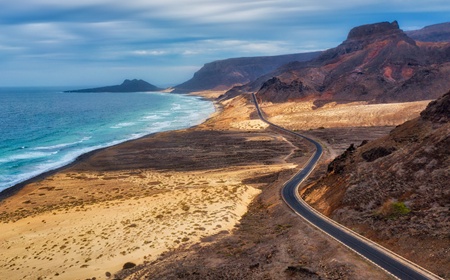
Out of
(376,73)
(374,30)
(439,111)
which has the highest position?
(374,30)

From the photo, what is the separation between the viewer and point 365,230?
88.5 feet

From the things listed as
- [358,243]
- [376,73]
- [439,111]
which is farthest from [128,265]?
[376,73]

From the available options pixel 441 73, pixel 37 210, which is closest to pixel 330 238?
pixel 37 210

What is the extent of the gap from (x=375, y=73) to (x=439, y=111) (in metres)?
108

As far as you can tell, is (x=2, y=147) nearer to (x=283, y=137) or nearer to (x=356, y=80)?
(x=283, y=137)

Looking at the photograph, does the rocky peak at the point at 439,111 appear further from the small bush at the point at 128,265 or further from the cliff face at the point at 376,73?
the cliff face at the point at 376,73

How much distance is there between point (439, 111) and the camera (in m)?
39.6

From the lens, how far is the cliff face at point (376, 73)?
397 ft

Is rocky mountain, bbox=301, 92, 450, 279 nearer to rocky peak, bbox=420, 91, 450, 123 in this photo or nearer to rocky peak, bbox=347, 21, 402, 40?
A: rocky peak, bbox=420, 91, 450, 123

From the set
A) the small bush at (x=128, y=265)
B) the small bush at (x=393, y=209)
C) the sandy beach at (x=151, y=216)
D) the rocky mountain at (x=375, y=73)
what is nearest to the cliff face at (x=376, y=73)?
the rocky mountain at (x=375, y=73)

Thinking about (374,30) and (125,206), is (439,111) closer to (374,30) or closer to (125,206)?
(125,206)

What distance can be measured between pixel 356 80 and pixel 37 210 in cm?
12103

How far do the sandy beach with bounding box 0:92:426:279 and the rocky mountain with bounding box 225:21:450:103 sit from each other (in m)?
72.8

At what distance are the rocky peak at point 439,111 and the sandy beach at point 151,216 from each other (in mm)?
17142
